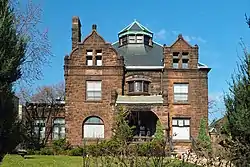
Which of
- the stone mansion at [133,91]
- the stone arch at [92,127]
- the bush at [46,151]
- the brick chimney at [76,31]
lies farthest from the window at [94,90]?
the bush at [46,151]

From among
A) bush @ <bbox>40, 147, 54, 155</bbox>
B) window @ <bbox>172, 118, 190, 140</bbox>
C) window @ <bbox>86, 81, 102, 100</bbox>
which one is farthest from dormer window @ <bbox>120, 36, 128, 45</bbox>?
bush @ <bbox>40, 147, 54, 155</bbox>

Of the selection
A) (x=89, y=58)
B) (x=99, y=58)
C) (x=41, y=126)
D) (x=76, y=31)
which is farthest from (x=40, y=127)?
(x=76, y=31)

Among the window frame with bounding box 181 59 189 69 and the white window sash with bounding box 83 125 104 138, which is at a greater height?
the window frame with bounding box 181 59 189 69

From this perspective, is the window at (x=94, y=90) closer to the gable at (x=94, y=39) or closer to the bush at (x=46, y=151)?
the gable at (x=94, y=39)

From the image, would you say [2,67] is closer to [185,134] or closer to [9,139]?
[9,139]

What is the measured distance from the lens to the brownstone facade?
3675cm

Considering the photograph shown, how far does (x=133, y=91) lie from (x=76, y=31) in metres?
7.91

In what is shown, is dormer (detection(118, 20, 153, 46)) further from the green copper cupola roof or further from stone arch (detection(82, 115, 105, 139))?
stone arch (detection(82, 115, 105, 139))

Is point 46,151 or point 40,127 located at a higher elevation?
point 40,127

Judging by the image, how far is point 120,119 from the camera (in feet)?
116

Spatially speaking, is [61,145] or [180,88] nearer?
[61,145]

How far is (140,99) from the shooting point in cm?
3697

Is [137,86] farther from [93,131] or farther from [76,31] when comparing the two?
[76,31]

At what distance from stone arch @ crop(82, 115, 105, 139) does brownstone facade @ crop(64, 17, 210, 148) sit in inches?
7.3
